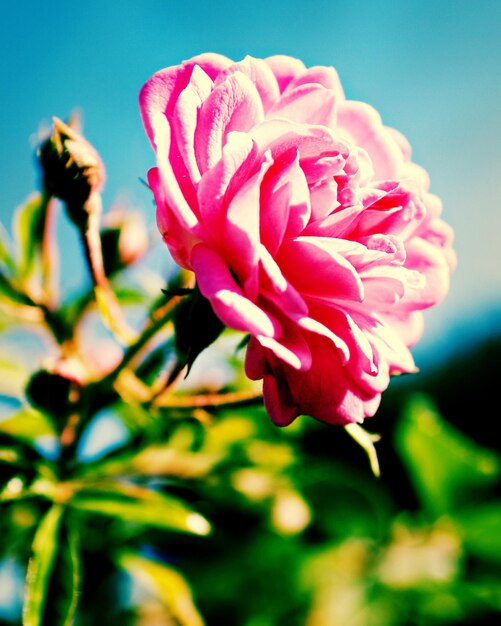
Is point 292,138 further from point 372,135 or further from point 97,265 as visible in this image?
point 97,265

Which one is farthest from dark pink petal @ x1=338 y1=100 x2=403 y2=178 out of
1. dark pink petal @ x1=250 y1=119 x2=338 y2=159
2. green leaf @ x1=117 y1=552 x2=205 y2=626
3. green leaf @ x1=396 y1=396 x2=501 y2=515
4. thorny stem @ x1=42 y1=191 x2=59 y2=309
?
green leaf @ x1=396 y1=396 x2=501 y2=515

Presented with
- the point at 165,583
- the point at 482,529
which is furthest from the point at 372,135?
the point at 482,529

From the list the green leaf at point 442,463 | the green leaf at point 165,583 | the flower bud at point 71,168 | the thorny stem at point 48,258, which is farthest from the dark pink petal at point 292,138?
the green leaf at point 442,463

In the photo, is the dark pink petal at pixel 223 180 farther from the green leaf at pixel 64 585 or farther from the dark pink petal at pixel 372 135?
the green leaf at pixel 64 585

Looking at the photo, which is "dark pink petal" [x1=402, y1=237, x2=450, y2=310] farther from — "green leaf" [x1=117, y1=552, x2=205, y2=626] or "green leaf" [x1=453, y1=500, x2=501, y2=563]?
"green leaf" [x1=453, y1=500, x2=501, y2=563]

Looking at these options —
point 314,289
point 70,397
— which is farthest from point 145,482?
point 314,289

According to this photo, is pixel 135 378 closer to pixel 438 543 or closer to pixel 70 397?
pixel 70 397

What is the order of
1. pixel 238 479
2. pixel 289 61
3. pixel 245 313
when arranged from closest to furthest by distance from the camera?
pixel 245 313 → pixel 289 61 → pixel 238 479
